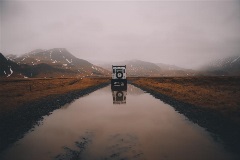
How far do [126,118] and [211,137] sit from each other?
7553 mm

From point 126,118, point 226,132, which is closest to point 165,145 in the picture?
point 226,132

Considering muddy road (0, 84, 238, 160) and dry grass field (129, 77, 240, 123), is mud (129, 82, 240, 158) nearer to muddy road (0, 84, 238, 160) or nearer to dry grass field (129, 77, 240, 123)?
muddy road (0, 84, 238, 160)

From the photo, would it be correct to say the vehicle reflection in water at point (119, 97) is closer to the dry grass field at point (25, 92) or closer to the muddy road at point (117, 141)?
the dry grass field at point (25, 92)

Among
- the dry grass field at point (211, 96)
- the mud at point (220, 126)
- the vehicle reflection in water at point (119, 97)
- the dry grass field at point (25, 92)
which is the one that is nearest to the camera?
the mud at point (220, 126)

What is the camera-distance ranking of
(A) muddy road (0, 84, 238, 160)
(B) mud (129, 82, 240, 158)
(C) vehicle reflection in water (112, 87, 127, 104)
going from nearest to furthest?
1. (A) muddy road (0, 84, 238, 160)
2. (B) mud (129, 82, 240, 158)
3. (C) vehicle reflection in water (112, 87, 127, 104)

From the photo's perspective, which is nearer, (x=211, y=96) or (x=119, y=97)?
(x=211, y=96)

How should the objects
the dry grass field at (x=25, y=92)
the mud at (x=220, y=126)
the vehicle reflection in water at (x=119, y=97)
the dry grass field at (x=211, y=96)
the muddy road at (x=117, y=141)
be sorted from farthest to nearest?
1. the vehicle reflection in water at (x=119, y=97)
2. the dry grass field at (x=25, y=92)
3. the dry grass field at (x=211, y=96)
4. the mud at (x=220, y=126)
5. the muddy road at (x=117, y=141)

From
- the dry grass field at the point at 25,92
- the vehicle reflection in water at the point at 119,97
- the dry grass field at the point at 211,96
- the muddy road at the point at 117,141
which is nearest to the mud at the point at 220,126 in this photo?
the muddy road at the point at 117,141

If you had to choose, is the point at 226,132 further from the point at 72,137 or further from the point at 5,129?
the point at 5,129

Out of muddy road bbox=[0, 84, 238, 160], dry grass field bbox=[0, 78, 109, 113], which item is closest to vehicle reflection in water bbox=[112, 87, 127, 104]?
dry grass field bbox=[0, 78, 109, 113]

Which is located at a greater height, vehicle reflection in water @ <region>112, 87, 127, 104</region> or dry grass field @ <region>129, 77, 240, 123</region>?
dry grass field @ <region>129, 77, 240, 123</region>

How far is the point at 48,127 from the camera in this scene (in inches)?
636

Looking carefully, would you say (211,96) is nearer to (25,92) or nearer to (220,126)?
(220,126)

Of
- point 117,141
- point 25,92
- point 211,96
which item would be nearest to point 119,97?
point 211,96
